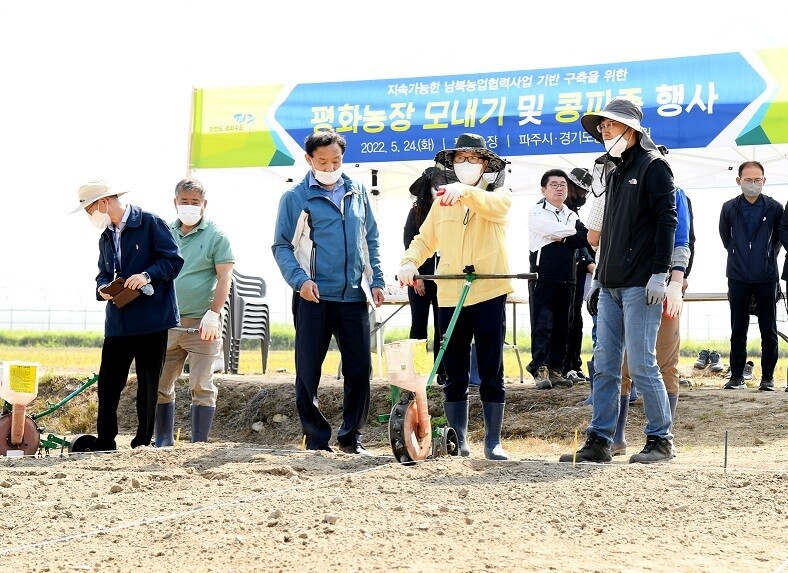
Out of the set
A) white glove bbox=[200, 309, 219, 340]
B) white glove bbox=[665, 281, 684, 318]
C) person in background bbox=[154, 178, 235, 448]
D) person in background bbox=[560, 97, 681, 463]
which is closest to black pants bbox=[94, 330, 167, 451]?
white glove bbox=[200, 309, 219, 340]

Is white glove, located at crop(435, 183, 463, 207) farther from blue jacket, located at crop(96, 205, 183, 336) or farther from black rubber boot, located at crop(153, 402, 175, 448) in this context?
black rubber boot, located at crop(153, 402, 175, 448)

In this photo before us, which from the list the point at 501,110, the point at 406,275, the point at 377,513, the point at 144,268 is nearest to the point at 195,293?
the point at 144,268

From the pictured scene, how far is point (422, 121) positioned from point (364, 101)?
0.68 m

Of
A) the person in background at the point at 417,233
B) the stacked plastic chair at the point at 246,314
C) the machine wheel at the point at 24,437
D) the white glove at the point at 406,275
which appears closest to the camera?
the white glove at the point at 406,275

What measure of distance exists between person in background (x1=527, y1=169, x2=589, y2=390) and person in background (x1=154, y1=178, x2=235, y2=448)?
9.93 ft

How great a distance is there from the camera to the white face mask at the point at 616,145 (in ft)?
19.1

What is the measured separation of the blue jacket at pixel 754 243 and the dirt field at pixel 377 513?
10.5 feet

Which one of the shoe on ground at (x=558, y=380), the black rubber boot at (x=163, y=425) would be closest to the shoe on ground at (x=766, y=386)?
the shoe on ground at (x=558, y=380)

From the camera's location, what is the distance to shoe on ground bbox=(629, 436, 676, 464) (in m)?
5.88

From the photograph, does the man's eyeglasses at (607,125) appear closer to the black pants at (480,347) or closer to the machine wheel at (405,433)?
the black pants at (480,347)

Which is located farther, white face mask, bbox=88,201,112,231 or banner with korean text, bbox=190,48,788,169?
banner with korean text, bbox=190,48,788,169

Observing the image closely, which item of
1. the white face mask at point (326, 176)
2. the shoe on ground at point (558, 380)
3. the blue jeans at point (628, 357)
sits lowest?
the shoe on ground at point (558, 380)

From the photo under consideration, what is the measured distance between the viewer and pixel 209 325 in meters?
7.09

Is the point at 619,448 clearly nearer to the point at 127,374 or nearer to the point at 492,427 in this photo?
the point at 492,427
